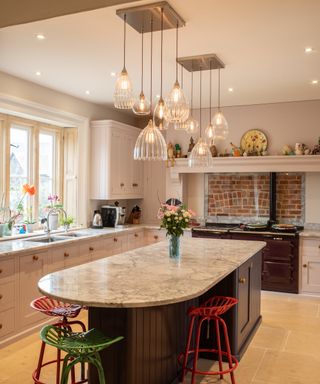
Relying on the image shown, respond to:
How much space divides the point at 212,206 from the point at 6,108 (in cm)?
353

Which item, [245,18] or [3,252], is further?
[3,252]

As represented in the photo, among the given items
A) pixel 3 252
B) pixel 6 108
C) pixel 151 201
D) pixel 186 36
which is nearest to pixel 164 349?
pixel 3 252

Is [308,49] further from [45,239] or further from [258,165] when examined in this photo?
[45,239]

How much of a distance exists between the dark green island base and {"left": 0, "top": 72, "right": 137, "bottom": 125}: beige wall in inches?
120

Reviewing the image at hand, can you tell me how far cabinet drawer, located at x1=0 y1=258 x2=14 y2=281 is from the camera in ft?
13.0

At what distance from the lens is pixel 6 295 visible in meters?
4.04

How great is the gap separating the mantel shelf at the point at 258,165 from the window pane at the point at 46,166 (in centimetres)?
190

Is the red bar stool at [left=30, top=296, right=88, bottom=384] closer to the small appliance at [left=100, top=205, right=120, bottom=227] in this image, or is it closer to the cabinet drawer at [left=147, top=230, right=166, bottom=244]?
the small appliance at [left=100, top=205, right=120, bottom=227]

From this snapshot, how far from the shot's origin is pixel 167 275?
2.94 metres

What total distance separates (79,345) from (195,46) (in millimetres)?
2721

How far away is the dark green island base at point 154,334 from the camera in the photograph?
101 inches

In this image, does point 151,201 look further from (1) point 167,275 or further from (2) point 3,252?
(1) point 167,275

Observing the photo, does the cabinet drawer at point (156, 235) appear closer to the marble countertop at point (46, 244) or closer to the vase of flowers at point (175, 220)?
the marble countertop at point (46, 244)

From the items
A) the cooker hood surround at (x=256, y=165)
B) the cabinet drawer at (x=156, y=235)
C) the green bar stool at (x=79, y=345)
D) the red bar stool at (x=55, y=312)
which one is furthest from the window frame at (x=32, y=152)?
the green bar stool at (x=79, y=345)
